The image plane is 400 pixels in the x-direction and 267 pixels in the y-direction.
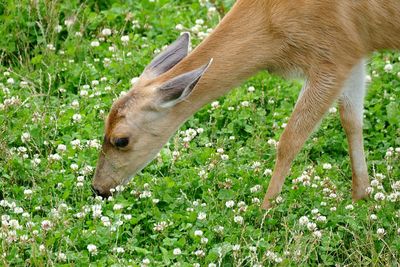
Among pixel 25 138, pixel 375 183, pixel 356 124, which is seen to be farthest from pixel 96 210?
A: pixel 356 124

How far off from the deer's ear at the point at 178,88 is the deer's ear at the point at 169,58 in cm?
33

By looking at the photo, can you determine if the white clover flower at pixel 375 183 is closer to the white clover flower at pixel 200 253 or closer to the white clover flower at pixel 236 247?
the white clover flower at pixel 236 247

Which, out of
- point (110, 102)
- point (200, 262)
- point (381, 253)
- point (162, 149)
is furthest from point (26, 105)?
point (381, 253)

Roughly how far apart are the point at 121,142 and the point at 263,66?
47.7 inches

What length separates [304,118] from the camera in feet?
27.7

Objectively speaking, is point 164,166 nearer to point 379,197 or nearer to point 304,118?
point 304,118

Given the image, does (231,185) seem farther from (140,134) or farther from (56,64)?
(56,64)

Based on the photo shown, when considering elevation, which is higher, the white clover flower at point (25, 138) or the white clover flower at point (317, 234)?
the white clover flower at point (25, 138)

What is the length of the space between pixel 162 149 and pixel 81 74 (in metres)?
1.49

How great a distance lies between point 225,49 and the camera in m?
8.46

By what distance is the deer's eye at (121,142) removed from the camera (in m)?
8.39

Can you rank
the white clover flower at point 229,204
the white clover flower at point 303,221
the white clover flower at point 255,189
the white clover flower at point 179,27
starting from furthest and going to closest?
1. the white clover flower at point 179,27
2. the white clover flower at point 255,189
3. the white clover flower at point 229,204
4. the white clover flower at point 303,221

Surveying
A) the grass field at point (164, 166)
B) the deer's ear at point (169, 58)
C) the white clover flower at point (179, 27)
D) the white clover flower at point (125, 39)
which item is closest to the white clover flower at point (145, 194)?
the grass field at point (164, 166)

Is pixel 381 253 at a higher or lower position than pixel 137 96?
lower
